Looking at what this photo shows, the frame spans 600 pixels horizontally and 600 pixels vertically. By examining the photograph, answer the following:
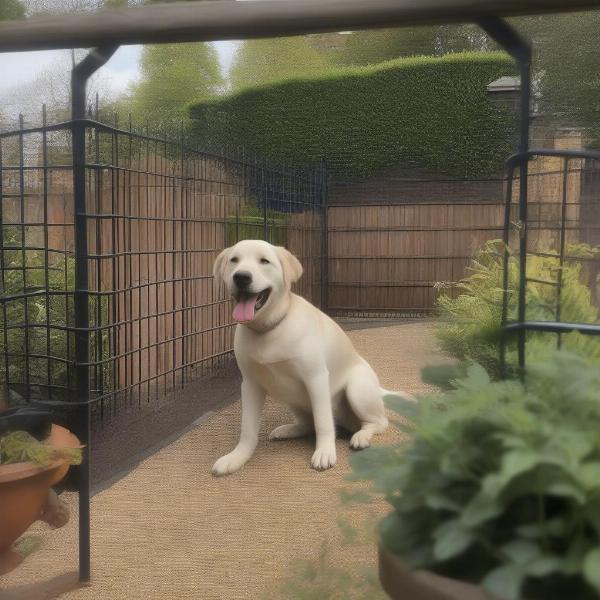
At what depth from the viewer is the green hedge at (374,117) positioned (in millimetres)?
5395

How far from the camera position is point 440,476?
0.35 m

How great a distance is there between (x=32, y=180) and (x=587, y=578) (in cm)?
212

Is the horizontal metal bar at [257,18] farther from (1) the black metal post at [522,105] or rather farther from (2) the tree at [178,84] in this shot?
(2) the tree at [178,84]

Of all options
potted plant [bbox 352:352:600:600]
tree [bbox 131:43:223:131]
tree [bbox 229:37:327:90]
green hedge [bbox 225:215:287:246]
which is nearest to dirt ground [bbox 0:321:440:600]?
potted plant [bbox 352:352:600:600]

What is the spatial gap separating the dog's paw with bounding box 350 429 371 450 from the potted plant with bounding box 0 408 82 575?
0.81 metres

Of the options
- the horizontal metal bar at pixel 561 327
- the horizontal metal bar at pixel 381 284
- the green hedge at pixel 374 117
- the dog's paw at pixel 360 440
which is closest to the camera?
the horizontal metal bar at pixel 561 327

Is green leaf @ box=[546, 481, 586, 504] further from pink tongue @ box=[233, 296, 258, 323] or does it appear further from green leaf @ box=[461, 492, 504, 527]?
pink tongue @ box=[233, 296, 258, 323]

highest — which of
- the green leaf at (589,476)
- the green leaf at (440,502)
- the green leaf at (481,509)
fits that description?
the green leaf at (589,476)

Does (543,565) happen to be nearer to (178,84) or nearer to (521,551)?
(521,551)

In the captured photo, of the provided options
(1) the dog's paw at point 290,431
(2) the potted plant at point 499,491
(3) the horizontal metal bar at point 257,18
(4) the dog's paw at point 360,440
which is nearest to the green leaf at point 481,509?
(2) the potted plant at point 499,491

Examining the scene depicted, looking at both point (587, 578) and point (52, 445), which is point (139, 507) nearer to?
point (52, 445)

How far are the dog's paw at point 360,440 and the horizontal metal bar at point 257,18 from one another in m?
1.34

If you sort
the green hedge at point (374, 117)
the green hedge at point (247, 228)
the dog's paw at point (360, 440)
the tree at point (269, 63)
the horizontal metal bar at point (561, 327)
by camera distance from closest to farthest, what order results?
the horizontal metal bar at point (561, 327) < the dog's paw at point (360, 440) < the green hedge at point (247, 228) < the tree at point (269, 63) < the green hedge at point (374, 117)

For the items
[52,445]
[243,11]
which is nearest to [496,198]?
[52,445]
